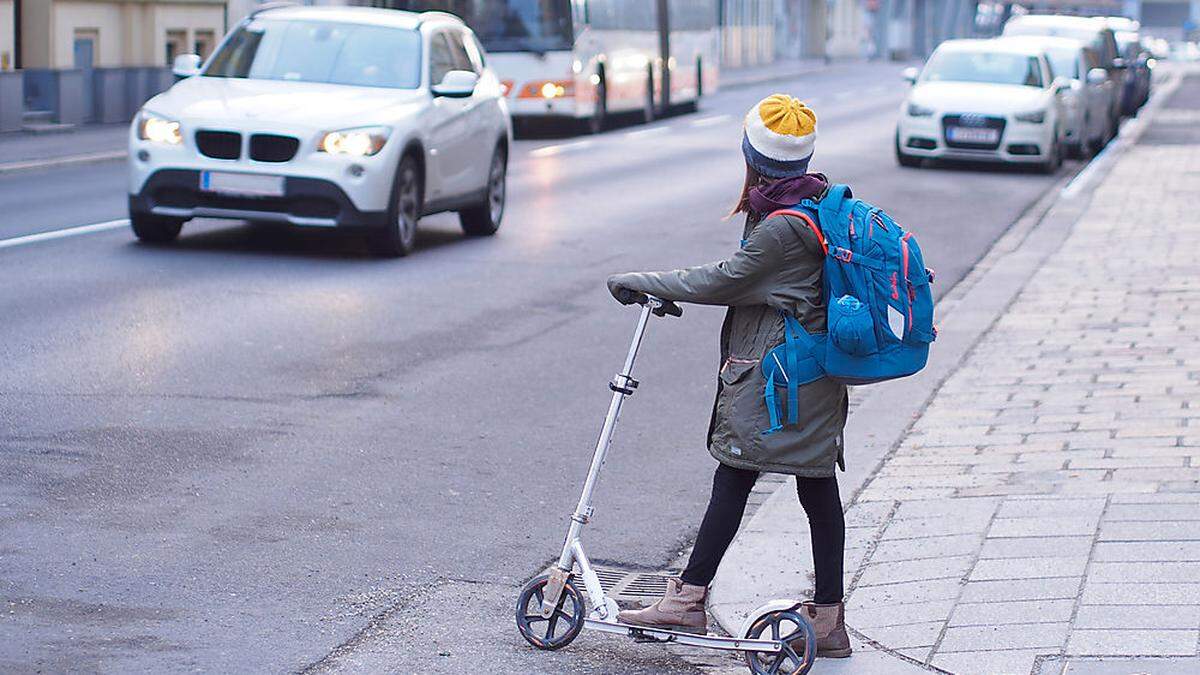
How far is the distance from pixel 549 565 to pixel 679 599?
3.49 ft

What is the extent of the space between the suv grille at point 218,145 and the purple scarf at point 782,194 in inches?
360

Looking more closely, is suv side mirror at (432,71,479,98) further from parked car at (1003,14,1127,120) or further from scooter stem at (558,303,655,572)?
parked car at (1003,14,1127,120)

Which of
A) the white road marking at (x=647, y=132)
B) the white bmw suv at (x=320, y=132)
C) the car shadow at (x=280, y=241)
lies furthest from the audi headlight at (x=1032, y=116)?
the white bmw suv at (x=320, y=132)

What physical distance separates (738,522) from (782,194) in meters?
0.87

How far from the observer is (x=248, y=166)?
1379cm

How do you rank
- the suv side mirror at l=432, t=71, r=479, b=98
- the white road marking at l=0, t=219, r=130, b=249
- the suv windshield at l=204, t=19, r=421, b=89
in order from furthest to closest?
the suv windshield at l=204, t=19, r=421, b=89 → the suv side mirror at l=432, t=71, r=479, b=98 → the white road marking at l=0, t=219, r=130, b=249

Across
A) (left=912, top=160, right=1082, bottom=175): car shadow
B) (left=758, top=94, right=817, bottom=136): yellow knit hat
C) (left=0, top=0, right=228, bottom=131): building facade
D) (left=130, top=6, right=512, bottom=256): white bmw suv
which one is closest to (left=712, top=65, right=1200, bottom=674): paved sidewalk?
(left=758, top=94, right=817, bottom=136): yellow knit hat

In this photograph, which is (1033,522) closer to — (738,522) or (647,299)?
(738,522)

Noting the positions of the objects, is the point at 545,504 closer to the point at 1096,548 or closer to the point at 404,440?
the point at 404,440

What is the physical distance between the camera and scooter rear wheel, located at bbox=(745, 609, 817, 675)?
5.13m

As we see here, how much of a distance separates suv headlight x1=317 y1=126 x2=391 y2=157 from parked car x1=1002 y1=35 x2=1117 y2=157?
14857 mm

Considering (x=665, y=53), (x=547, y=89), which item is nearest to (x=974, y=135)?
(x=547, y=89)

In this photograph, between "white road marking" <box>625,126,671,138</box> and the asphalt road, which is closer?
the asphalt road

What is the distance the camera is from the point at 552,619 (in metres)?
5.37
